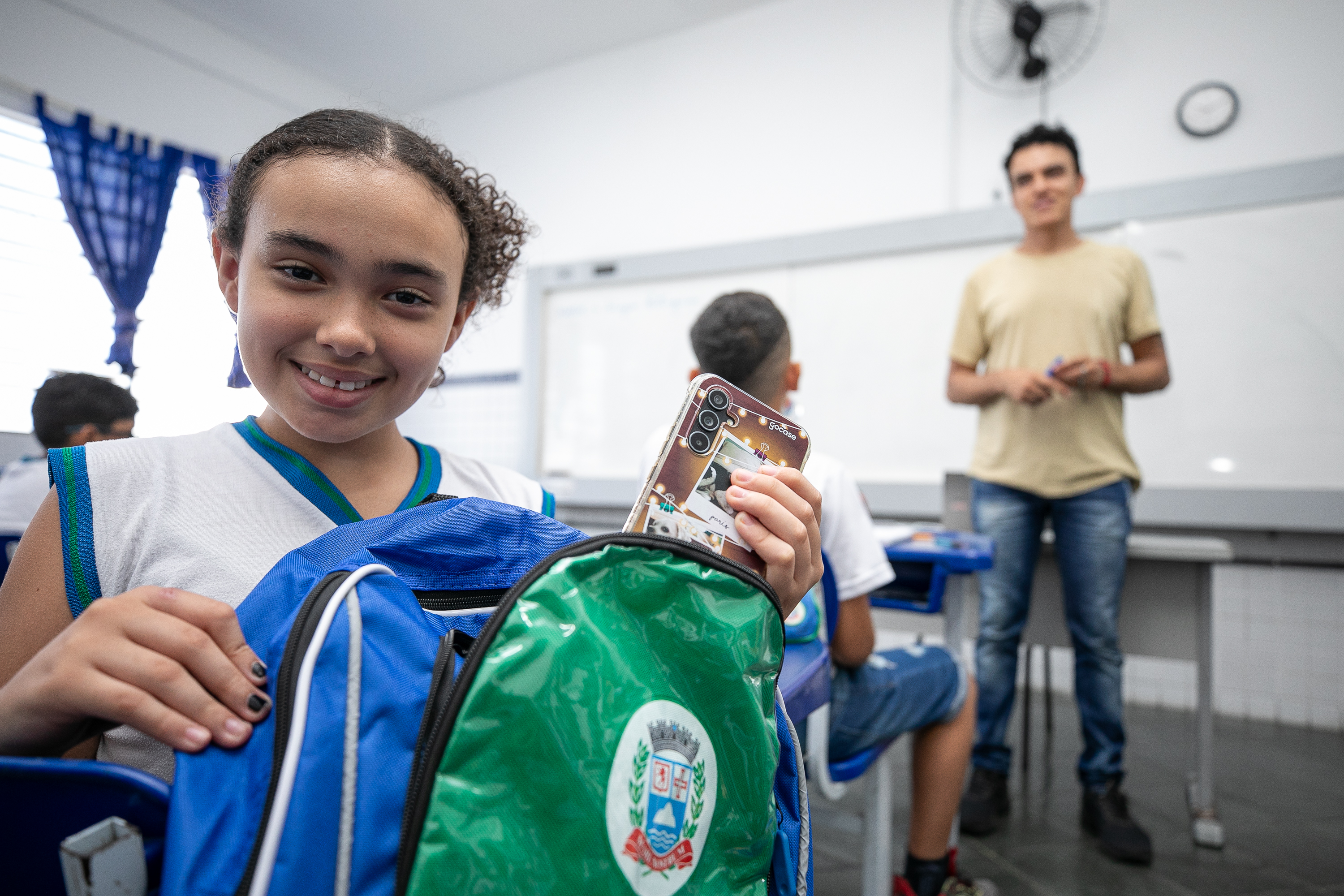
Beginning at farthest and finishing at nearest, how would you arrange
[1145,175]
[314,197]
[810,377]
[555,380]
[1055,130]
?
[555,380] → [810,377] → [1145,175] → [1055,130] → [314,197]

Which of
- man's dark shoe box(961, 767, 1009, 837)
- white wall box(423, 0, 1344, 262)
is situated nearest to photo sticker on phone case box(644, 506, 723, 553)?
man's dark shoe box(961, 767, 1009, 837)

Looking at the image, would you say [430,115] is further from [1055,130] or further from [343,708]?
[343,708]

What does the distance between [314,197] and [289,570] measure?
0.32m

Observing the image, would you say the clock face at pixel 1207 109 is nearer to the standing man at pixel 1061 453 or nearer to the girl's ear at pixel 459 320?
the standing man at pixel 1061 453

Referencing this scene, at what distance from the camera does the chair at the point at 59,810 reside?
1.13 feet

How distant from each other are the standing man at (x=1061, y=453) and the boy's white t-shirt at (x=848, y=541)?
0.89m

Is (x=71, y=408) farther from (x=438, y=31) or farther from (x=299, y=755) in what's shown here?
(x=438, y=31)

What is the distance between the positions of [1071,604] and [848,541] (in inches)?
41.3

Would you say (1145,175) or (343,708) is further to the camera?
(1145,175)

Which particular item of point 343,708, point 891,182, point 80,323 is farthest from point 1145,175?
point 80,323

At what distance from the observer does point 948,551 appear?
1436mm

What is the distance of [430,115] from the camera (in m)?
5.05

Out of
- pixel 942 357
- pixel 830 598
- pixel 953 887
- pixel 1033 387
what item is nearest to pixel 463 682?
pixel 830 598

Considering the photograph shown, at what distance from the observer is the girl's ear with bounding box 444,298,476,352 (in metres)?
0.73
